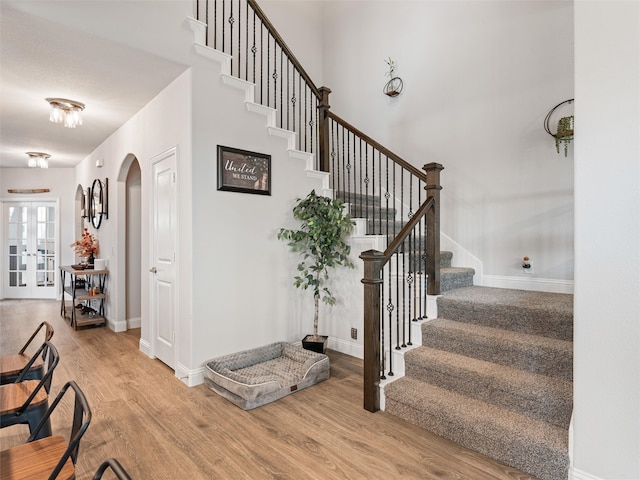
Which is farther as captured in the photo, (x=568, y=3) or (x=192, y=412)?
(x=568, y=3)

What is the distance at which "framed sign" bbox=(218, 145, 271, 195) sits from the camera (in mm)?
3279

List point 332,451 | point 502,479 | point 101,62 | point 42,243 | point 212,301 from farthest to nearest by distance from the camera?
point 42,243, point 212,301, point 101,62, point 332,451, point 502,479

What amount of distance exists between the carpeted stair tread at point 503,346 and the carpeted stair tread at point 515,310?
6cm

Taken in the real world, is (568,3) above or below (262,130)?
above

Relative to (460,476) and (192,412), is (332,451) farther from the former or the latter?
(192,412)

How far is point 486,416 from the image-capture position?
2139mm

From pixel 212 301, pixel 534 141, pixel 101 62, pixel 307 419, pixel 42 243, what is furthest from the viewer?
pixel 42 243

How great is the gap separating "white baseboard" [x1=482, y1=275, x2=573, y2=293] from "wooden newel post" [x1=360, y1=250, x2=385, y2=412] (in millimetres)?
1839

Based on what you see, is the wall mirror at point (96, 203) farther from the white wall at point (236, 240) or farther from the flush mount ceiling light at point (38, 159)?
the white wall at point (236, 240)

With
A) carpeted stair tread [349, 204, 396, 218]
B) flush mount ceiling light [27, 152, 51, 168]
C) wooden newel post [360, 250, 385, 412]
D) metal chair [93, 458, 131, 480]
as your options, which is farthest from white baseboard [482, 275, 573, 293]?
flush mount ceiling light [27, 152, 51, 168]

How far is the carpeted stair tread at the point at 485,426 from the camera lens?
1863mm

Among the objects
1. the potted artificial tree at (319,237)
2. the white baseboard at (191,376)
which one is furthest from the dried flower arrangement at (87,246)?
the potted artificial tree at (319,237)

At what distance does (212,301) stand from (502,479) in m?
2.51

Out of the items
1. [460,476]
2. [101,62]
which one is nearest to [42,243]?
[101,62]
